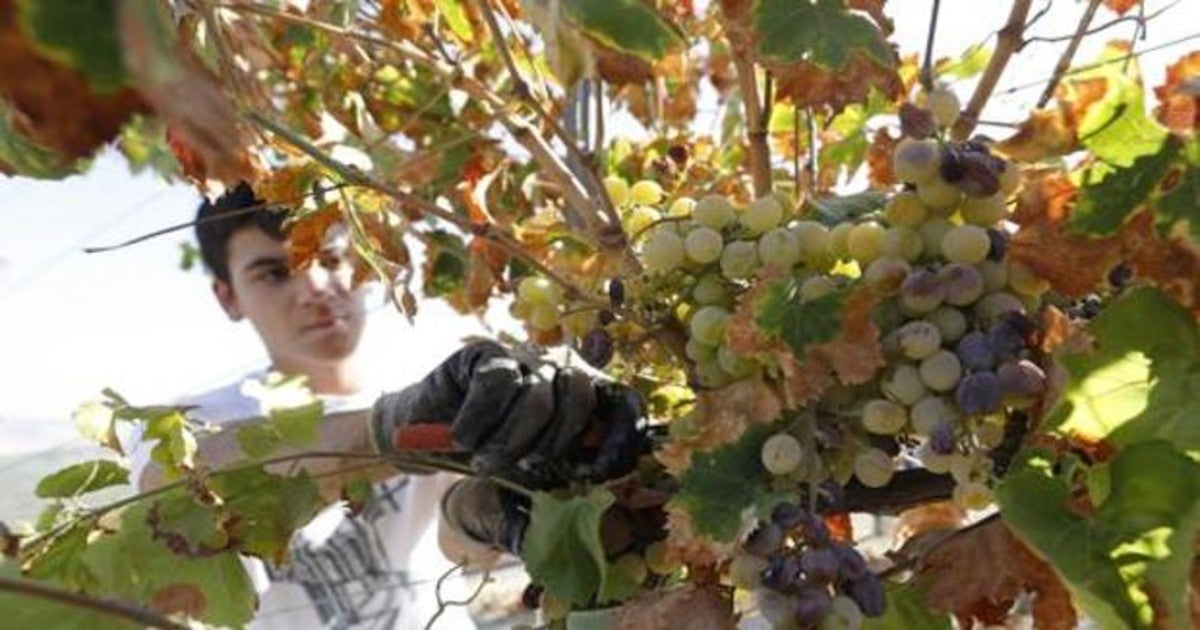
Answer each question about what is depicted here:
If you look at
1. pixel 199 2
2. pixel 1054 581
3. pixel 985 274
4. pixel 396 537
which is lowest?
pixel 396 537

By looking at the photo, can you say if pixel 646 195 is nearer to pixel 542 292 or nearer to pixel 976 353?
pixel 542 292

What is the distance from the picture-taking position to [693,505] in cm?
51

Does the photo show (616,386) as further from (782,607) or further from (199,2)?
(199,2)

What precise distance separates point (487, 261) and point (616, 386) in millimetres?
258

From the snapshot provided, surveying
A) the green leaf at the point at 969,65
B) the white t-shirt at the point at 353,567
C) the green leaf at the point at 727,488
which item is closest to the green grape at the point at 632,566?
the green leaf at the point at 727,488

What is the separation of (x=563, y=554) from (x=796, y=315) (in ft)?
0.51

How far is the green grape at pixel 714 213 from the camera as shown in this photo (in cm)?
59

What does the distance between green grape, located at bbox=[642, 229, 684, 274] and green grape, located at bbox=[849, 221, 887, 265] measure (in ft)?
0.28

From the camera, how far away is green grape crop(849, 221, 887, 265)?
0.53 m

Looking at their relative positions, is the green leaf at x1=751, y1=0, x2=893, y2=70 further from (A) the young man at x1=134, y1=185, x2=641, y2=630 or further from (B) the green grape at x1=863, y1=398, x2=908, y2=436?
(A) the young man at x1=134, y1=185, x2=641, y2=630

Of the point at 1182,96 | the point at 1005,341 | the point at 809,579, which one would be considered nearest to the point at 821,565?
the point at 809,579

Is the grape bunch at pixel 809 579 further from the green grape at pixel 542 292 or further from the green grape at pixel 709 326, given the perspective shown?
the green grape at pixel 542 292

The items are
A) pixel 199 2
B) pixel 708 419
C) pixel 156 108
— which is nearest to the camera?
pixel 156 108

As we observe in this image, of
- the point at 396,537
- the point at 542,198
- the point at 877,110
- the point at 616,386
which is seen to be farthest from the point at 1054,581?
the point at 396,537
